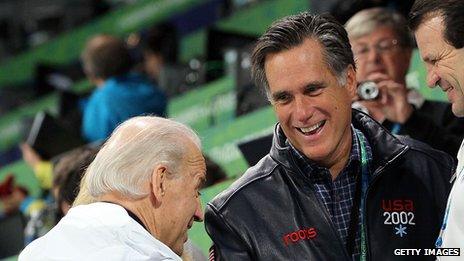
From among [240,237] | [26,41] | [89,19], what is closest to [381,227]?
[240,237]

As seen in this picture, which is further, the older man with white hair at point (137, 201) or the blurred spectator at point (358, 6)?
the blurred spectator at point (358, 6)

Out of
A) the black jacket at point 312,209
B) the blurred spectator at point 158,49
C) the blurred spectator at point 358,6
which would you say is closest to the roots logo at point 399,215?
the black jacket at point 312,209

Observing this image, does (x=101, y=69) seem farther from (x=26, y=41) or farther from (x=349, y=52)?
(x=26, y=41)

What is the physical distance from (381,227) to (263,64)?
2.04ft

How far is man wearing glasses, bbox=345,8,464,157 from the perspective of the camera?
4.56 m

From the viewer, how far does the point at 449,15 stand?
129 inches

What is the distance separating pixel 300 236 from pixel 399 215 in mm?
329

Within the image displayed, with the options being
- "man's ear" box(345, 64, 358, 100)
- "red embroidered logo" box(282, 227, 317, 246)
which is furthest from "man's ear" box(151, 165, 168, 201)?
Result: "man's ear" box(345, 64, 358, 100)

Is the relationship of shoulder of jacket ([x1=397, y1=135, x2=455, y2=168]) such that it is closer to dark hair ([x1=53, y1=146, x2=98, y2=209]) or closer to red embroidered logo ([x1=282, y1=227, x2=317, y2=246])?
red embroidered logo ([x1=282, y1=227, x2=317, y2=246])

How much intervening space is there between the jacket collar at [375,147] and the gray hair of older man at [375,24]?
1368 mm

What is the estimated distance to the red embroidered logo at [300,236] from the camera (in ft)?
11.4

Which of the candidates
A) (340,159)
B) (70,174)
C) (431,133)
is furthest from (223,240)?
(70,174)

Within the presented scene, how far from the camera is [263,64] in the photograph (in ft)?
11.9

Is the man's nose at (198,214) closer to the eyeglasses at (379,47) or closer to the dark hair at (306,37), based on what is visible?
the dark hair at (306,37)
